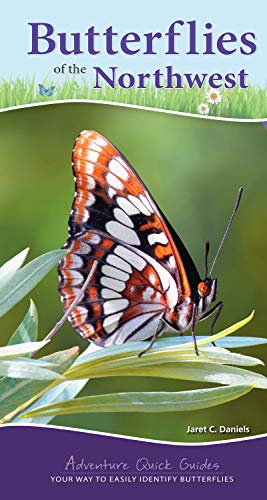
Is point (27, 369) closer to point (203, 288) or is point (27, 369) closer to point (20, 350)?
point (20, 350)

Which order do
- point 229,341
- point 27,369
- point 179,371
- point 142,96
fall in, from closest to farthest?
point 27,369
point 179,371
point 229,341
point 142,96

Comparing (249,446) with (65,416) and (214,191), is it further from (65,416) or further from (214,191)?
(214,191)

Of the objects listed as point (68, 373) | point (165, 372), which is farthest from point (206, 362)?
point (68, 373)

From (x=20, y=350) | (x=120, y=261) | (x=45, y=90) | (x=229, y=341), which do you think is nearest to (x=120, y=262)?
(x=120, y=261)

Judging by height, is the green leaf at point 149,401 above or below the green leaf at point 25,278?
below

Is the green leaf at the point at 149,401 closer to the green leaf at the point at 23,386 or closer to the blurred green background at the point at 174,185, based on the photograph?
the green leaf at the point at 23,386

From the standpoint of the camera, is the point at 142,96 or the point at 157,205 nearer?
the point at 157,205

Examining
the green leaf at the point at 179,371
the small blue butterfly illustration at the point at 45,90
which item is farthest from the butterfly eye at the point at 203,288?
the small blue butterfly illustration at the point at 45,90
